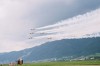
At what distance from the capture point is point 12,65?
11412 cm

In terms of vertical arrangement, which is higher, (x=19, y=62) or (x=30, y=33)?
(x=30, y=33)

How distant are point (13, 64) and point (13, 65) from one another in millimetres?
937

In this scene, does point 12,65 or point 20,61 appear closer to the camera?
point 20,61

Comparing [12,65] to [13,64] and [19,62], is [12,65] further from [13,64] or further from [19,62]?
[19,62]

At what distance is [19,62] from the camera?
350 ft

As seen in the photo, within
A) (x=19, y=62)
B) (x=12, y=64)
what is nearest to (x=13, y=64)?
(x=12, y=64)

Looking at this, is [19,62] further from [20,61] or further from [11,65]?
[11,65]

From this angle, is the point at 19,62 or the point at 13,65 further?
the point at 13,65

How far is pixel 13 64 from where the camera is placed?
115 metres

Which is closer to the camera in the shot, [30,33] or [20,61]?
[20,61]

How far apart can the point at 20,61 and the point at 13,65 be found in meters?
8.60

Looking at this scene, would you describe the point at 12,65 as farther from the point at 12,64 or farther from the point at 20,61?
the point at 20,61

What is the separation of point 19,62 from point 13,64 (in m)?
9.10

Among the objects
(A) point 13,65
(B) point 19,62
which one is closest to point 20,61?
(B) point 19,62
